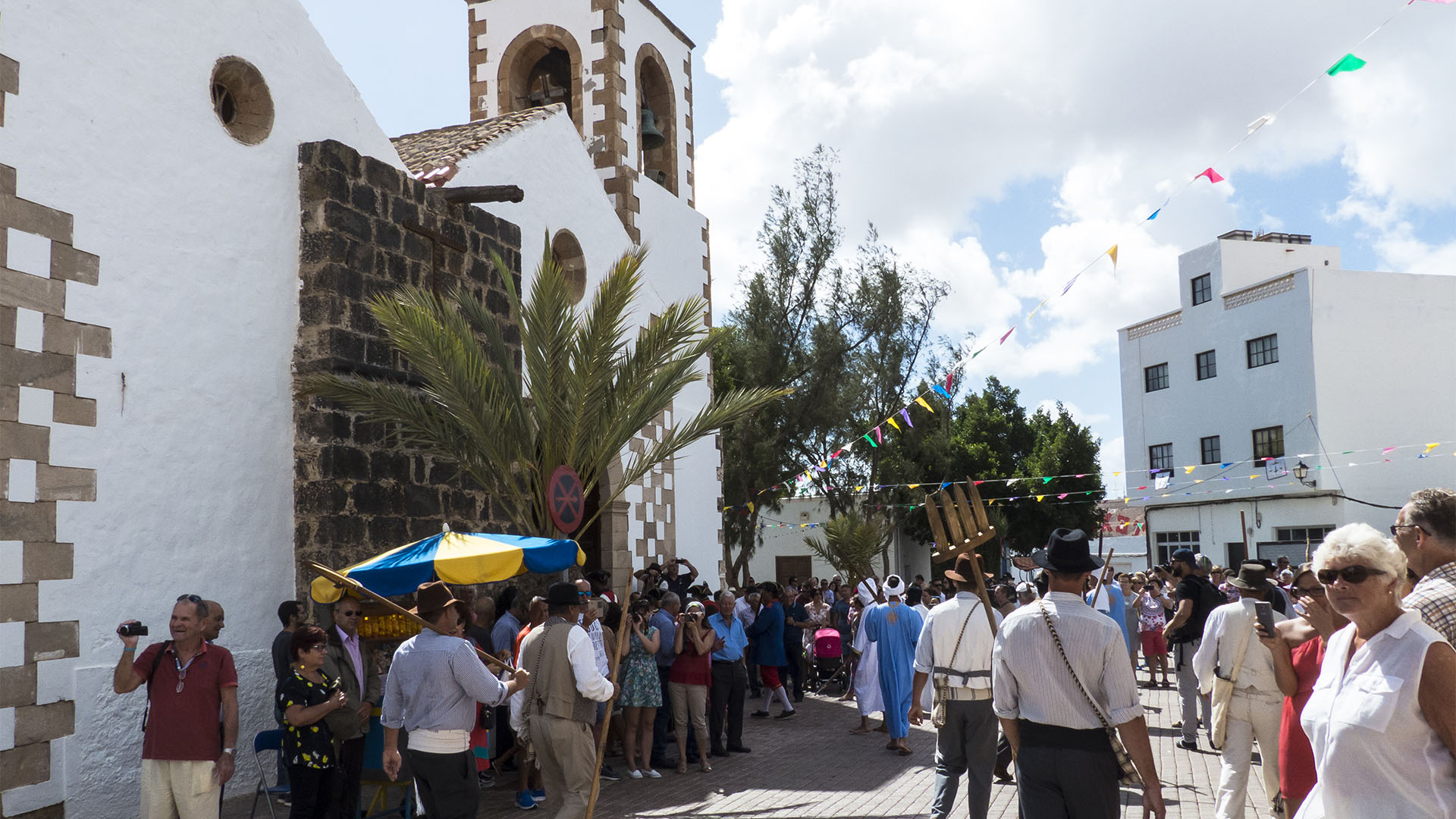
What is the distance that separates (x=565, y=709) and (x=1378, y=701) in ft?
15.4

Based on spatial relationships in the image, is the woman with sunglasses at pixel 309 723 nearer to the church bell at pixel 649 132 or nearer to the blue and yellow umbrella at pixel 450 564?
the blue and yellow umbrella at pixel 450 564

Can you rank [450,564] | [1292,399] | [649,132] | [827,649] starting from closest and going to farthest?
1. [450,564]
2. [827,649]
3. [649,132]
4. [1292,399]

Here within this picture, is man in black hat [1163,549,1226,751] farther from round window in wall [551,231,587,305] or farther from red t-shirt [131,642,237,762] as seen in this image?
round window in wall [551,231,587,305]

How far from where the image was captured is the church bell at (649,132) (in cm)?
1816

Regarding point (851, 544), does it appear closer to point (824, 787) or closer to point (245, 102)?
point (824, 787)

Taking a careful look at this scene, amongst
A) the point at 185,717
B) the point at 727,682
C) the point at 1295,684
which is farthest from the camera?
the point at 727,682

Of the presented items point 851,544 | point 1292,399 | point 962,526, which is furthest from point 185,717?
point 1292,399

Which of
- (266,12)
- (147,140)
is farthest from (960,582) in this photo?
(266,12)

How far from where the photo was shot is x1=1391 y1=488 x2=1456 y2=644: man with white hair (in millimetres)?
3467

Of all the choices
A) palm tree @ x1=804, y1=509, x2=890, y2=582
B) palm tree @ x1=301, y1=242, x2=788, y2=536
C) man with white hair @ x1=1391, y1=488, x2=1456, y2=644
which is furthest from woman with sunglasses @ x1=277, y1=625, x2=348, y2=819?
palm tree @ x1=804, y1=509, x2=890, y2=582

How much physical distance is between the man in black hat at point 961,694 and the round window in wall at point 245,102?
667 centimetres

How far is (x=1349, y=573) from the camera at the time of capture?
10.6 feet

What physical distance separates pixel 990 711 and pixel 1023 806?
248 cm

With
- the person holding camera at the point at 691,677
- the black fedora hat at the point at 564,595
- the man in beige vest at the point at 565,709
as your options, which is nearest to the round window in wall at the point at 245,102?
the black fedora hat at the point at 564,595
